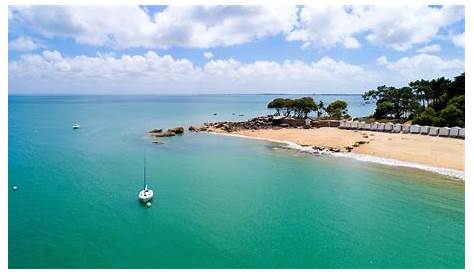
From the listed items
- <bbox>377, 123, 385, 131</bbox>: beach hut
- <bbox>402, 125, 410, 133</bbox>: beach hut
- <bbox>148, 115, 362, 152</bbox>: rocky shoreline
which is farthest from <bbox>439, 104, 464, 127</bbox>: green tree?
<bbox>148, 115, 362, 152</bbox>: rocky shoreline

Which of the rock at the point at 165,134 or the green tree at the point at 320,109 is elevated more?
the green tree at the point at 320,109

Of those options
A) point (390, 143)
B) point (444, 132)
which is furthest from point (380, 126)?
point (390, 143)

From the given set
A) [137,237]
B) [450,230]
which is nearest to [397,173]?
[450,230]

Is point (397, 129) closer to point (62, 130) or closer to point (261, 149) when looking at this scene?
point (261, 149)

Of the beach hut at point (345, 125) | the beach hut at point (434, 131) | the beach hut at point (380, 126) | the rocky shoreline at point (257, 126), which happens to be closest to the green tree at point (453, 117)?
the beach hut at point (434, 131)

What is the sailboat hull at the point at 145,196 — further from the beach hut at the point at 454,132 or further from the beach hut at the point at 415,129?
the beach hut at the point at 415,129

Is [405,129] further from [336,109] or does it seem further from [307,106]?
[307,106]
